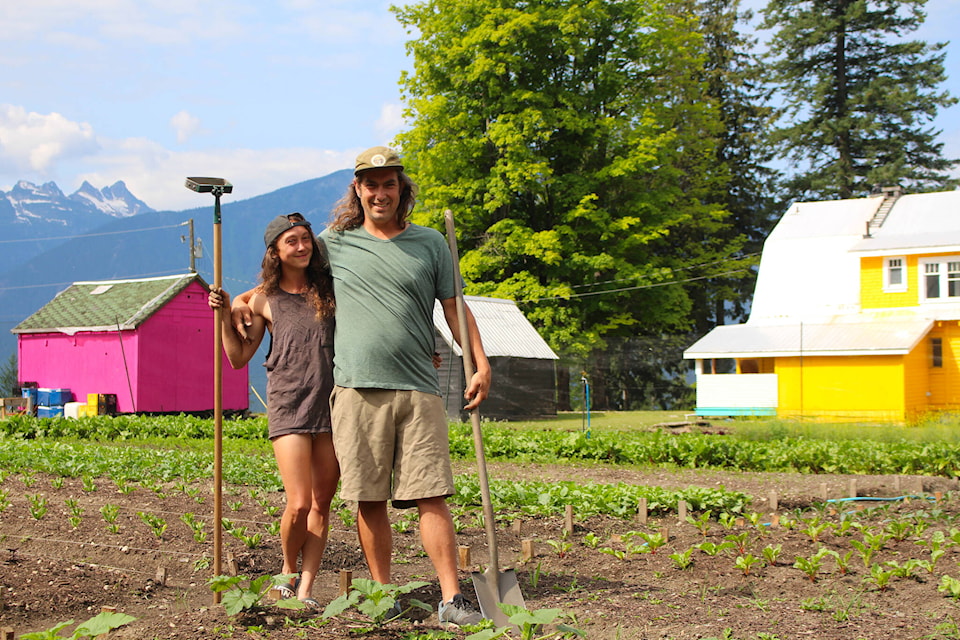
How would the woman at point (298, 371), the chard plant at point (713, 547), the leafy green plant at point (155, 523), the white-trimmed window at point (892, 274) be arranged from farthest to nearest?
the white-trimmed window at point (892, 274)
the leafy green plant at point (155, 523)
the chard plant at point (713, 547)
the woman at point (298, 371)

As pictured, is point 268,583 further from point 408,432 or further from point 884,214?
point 884,214

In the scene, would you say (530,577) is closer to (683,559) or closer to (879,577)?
(683,559)

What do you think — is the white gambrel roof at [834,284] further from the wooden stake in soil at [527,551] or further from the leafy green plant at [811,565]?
the wooden stake in soil at [527,551]

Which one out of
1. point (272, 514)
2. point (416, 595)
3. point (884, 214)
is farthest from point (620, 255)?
point (416, 595)

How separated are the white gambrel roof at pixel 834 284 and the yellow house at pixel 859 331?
0.04m

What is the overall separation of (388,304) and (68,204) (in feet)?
304

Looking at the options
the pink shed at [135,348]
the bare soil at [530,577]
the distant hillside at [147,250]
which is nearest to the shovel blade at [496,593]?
the bare soil at [530,577]

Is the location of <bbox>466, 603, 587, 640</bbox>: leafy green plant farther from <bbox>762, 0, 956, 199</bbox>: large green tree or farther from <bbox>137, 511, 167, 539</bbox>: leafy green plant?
<bbox>762, 0, 956, 199</bbox>: large green tree

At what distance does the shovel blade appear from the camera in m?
3.97

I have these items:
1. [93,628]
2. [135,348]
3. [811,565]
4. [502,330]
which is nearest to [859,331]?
[502,330]

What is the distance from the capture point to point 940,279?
25.1m

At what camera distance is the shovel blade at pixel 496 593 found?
13.0 feet

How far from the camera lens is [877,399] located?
80.1ft

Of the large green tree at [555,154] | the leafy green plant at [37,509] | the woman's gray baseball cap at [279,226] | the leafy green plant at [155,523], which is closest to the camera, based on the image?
the woman's gray baseball cap at [279,226]
